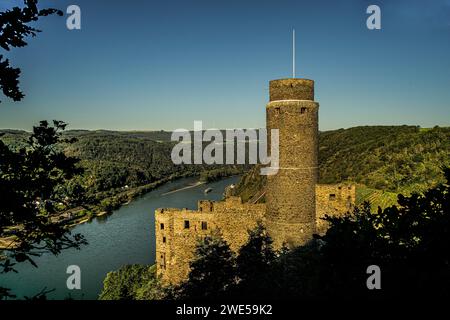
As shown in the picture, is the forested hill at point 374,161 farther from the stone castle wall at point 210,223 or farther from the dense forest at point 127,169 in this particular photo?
the stone castle wall at point 210,223

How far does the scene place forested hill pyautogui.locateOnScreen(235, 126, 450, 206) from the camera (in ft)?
102

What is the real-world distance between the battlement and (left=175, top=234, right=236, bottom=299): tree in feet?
24.8

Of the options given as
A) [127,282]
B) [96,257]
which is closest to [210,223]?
[127,282]

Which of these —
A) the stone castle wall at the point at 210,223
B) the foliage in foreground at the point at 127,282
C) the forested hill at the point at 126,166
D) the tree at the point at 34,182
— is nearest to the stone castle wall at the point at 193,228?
the stone castle wall at the point at 210,223

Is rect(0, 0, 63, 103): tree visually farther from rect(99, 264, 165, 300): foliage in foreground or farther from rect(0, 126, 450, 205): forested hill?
rect(99, 264, 165, 300): foliage in foreground

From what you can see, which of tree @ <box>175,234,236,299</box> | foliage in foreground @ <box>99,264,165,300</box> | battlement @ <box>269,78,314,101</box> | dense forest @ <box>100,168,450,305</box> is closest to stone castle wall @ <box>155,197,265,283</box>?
tree @ <box>175,234,236,299</box>

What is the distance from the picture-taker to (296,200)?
17.3 meters

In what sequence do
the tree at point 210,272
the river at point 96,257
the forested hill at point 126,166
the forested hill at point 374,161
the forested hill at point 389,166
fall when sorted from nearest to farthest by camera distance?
the tree at point 210,272 < the forested hill at point 389,166 < the forested hill at point 374,161 < the river at point 96,257 < the forested hill at point 126,166

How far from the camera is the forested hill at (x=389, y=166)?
102ft

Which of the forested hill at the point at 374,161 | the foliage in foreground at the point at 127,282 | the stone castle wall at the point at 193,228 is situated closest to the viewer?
the stone castle wall at the point at 193,228

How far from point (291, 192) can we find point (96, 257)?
3751 cm

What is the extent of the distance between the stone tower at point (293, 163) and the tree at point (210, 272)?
2.54 meters

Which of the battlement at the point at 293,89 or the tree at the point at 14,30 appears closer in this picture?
the tree at the point at 14,30
